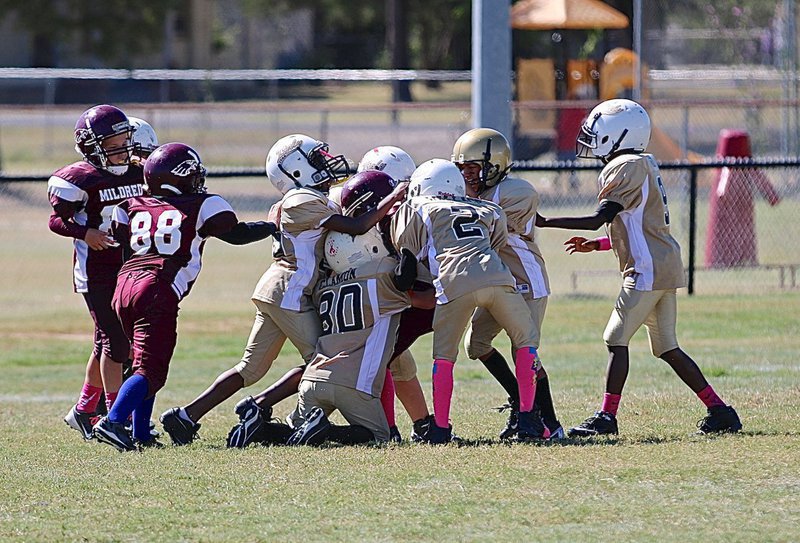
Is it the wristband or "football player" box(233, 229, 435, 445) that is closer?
"football player" box(233, 229, 435, 445)

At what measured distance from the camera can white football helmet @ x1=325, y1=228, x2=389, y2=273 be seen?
6996mm

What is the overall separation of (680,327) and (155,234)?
21.7 ft

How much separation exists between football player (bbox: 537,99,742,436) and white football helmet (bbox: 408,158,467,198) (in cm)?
56

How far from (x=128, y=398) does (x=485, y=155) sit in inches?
91.9

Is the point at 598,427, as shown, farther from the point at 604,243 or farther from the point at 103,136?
the point at 103,136

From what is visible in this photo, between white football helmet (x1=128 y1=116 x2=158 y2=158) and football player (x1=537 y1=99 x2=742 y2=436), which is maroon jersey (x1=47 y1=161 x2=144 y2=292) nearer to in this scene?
white football helmet (x1=128 y1=116 x2=158 y2=158)

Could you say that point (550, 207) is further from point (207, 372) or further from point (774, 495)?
point (774, 495)

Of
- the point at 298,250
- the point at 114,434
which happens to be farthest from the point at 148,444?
the point at 298,250

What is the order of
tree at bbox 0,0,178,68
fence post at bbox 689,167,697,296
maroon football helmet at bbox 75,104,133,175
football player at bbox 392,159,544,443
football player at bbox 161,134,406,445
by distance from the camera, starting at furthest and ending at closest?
tree at bbox 0,0,178,68
fence post at bbox 689,167,697,296
maroon football helmet at bbox 75,104,133,175
football player at bbox 161,134,406,445
football player at bbox 392,159,544,443

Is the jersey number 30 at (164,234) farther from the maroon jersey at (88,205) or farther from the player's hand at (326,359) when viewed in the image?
the player's hand at (326,359)

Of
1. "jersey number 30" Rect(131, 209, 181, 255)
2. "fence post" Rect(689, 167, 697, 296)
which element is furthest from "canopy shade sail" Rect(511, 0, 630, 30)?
"jersey number 30" Rect(131, 209, 181, 255)

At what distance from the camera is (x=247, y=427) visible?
6934 millimetres

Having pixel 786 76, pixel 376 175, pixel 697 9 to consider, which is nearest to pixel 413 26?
pixel 697 9

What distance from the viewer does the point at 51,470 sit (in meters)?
6.36
